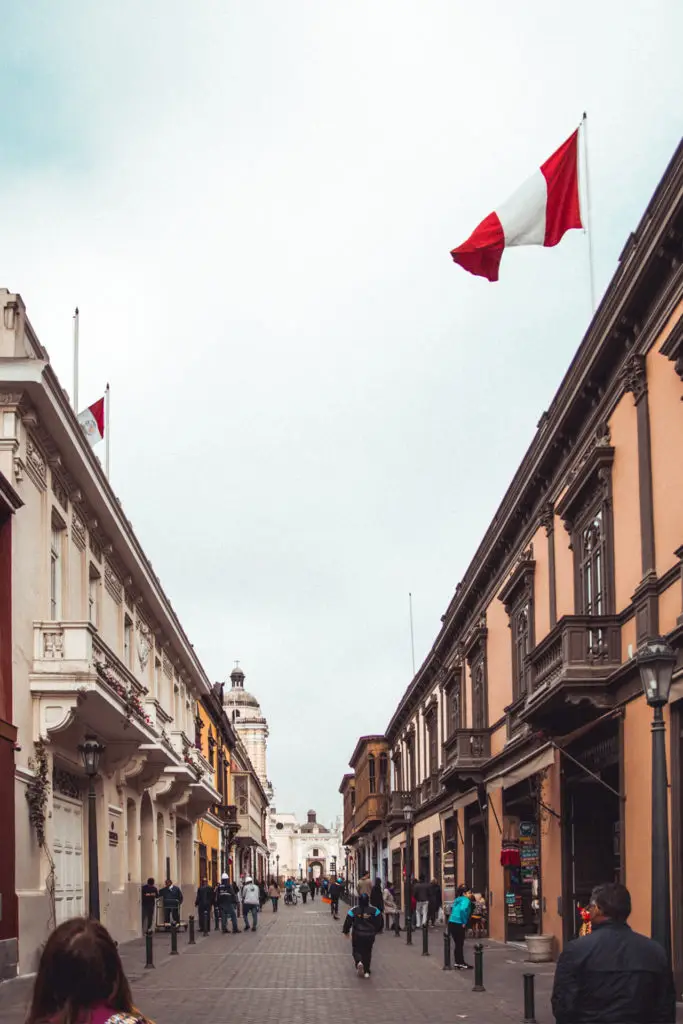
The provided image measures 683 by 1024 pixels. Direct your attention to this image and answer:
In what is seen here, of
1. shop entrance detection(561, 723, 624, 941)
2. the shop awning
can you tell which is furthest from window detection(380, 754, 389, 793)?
shop entrance detection(561, 723, 624, 941)

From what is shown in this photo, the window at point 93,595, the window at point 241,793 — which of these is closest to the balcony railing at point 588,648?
the window at point 93,595

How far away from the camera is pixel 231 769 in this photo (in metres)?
79.2

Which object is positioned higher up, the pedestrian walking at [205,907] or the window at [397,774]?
the window at [397,774]

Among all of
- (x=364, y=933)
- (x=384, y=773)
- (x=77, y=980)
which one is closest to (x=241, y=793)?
(x=384, y=773)

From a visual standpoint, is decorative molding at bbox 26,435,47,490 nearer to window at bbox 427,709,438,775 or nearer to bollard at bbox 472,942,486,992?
bollard at bbox 472,942,486,992

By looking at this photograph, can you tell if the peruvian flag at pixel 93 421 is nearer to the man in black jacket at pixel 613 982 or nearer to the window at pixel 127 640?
the window at pixel 127 640

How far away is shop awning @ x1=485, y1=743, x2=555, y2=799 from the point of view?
2445 centimetres

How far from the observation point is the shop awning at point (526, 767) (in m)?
24.5

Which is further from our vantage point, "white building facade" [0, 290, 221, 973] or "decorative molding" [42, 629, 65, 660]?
"decorative molding" [42, 629, 65, 660]

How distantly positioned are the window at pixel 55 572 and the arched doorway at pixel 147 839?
13.8m

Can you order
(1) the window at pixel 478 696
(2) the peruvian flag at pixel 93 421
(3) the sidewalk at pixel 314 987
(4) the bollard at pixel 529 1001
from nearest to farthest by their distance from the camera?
(4) the bollard at pixel 529 1001 → (3) the sidewalk at pixel 314 987 → (2) the peruvian flag at pixel 93 421 → (1) the window at pixel 478 696

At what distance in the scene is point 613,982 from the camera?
734 cm

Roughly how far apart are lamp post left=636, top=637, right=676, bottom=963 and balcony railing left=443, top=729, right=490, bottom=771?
21.8 metres

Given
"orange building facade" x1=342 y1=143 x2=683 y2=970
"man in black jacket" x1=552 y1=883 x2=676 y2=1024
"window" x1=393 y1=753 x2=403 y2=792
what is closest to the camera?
"man in black jacket" x1=552 y1=883 x2=676 y2=1024
